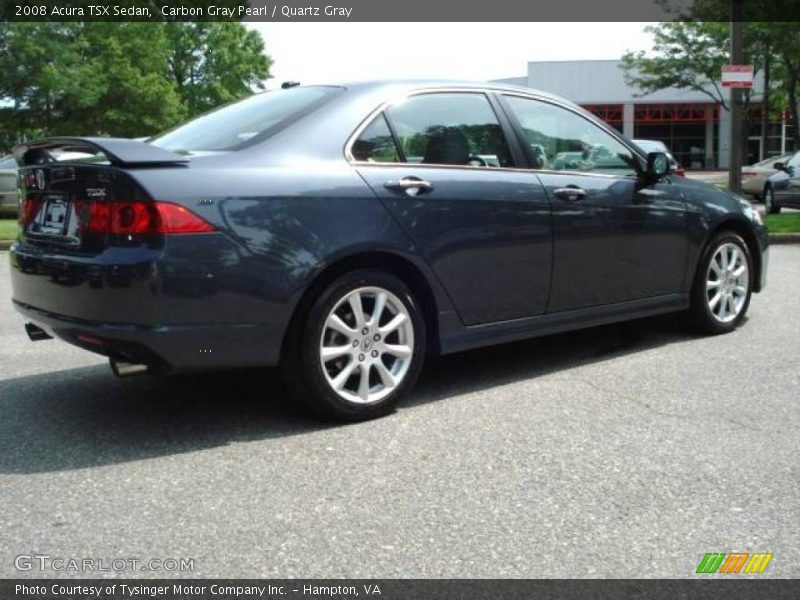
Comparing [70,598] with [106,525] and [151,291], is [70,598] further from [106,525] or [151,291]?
[151,291]

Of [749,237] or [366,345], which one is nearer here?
[366,345]

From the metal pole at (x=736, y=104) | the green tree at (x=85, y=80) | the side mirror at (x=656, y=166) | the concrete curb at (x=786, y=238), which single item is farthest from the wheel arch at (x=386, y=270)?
the green tree at (x=85, y=80)

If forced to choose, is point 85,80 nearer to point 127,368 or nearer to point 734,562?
point 127,368

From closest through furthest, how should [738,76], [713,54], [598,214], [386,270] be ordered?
[386,270]
[598,214]
[738,76]
[713,54]

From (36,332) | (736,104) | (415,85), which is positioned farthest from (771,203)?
(36,332)

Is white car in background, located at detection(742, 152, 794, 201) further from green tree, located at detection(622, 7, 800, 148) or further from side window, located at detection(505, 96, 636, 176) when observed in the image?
side window, located at detection(505, 96, 636, 176)

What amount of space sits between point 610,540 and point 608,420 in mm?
1363

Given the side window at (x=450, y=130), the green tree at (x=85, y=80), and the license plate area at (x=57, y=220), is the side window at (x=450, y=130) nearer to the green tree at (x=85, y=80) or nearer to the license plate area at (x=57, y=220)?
the license plate area at (x=57, y=220)

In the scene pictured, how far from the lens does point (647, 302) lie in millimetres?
5617

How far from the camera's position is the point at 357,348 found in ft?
13.9

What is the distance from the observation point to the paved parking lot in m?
2.89

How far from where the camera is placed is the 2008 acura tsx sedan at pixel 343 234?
377 centimetres

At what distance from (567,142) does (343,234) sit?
1.82 metres

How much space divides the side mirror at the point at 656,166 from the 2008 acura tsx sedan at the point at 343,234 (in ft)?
0.05
